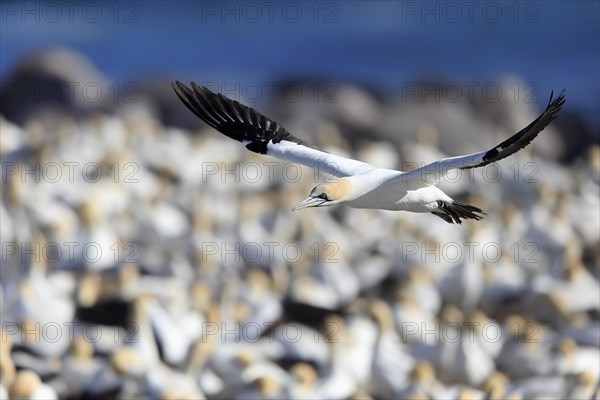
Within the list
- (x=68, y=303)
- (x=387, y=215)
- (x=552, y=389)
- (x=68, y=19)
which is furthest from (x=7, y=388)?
(x=68, y=19)

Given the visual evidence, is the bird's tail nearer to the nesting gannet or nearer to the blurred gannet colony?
the nesting gannet

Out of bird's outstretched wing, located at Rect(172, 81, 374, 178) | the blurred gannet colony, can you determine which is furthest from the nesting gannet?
the blurred gannet colony

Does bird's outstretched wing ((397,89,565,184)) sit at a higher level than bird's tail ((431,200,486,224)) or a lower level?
higher

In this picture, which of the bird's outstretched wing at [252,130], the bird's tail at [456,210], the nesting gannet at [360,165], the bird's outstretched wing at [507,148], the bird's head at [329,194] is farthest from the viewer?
the bird's outstretched wing at [252,130]

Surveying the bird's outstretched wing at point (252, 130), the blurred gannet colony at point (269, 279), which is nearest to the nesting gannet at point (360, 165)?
the bird's outstretched wing at point (252, 130)

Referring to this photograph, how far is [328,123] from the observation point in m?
16.0

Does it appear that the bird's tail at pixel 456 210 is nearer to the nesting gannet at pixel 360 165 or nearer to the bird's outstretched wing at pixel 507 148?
the nesting gannet at pixel 360 165

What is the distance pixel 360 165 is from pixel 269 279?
5.17 m

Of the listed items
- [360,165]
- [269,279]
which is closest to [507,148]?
[360,165]

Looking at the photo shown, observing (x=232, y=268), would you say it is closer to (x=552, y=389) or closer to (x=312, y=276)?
(x=312, y=276)

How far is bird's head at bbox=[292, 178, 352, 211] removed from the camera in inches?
178

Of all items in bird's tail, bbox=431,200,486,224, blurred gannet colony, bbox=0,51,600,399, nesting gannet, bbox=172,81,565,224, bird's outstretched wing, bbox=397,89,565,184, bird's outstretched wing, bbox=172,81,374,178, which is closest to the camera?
bird's outstretched wing, bbox=397,89,565,184

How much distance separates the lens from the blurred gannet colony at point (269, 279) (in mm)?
7418

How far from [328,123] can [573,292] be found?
22.0ft
